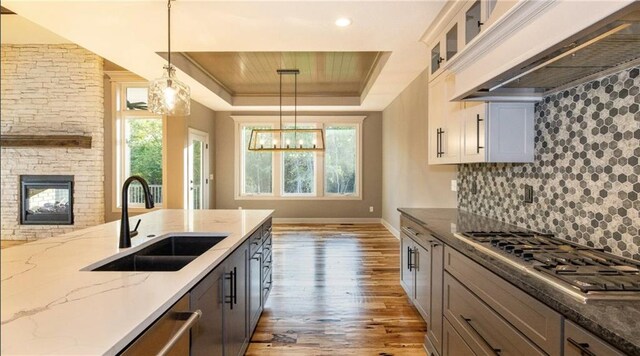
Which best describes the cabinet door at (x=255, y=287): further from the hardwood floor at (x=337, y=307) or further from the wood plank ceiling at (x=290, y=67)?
the wood plank ceiling at (x=290, y=67)

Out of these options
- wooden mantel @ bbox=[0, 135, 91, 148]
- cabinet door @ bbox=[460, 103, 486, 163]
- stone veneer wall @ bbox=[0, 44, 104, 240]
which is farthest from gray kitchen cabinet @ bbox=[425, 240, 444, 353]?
wooden mantel @ bbox=[0, 135, 91, 148]

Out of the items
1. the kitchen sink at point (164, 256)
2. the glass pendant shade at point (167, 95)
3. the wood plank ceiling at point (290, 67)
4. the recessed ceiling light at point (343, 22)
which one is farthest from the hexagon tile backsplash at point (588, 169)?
the wood plank ceiling at point (290, 67)

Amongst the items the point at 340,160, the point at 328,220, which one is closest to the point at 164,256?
the point at 328,220

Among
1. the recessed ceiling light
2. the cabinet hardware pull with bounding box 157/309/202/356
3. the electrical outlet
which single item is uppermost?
the recessed ceiling light

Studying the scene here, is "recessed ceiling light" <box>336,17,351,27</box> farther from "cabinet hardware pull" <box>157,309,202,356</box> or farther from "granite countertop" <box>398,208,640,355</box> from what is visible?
"cabinet hardware pull" <box>157,309,202,356</box>

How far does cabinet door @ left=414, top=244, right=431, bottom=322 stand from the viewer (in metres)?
2.62

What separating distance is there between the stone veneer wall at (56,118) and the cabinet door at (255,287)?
4.93 metres

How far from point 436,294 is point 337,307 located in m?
1.21

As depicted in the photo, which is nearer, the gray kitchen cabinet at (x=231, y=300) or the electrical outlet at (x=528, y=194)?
the gray kitchen cabinet at (x=231, y=300)

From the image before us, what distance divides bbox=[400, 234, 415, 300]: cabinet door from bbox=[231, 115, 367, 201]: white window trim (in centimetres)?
471

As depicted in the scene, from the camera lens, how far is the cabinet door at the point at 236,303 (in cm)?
198

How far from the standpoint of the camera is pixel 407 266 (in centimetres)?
332

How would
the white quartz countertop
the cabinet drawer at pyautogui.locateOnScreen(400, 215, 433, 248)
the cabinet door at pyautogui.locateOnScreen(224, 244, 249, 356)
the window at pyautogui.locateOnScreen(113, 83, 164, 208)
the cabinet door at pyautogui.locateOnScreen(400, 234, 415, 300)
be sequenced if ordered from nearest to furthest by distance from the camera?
the white quartz countertop → the cabinet door at pyautogui.locateOnScreen(224, 244, 249, 356) → the cabinet drawer at pyautogui.locateOnScreen(400, 215, 433, 248) → the cabinet door at pyautogui.locateOnScreen(400, 234, 415, 300) → the window at pyautogui.locateOnScreen(113, 83, 164, 208)

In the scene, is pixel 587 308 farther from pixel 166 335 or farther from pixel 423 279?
pixel 423 279
